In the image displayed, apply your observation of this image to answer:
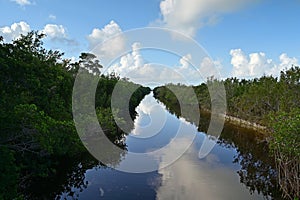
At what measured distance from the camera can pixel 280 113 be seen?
43.6 ft

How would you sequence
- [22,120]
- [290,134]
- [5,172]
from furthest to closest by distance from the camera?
[290,134] → [22,120] → [5,172]

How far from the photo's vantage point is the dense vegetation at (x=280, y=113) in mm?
12089

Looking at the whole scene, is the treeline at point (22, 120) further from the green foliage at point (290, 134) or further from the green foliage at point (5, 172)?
the green foliage at point (290, 134)

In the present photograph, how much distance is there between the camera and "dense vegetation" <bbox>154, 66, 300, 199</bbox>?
1209 cm

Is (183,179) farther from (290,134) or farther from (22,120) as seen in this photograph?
(22,120)

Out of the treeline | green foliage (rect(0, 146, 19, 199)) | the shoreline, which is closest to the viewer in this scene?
green foliage (rect(0, 146, 19, 199))

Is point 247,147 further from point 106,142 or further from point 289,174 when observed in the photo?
point 106,142

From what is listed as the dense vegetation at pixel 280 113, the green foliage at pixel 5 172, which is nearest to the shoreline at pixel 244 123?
the dense vegetation at pixel 280 113

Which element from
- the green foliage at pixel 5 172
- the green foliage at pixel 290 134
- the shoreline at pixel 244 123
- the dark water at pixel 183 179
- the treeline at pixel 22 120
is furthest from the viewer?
the shoreline at pixel 244 123

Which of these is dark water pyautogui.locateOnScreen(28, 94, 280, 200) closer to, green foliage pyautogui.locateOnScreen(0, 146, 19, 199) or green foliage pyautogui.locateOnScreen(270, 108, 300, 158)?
green foliage pyautogui.locateOnScreen(270, 108, 300, 158)

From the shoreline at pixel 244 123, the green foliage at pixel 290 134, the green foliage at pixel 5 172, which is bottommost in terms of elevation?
the green foliage at pixel 5 172

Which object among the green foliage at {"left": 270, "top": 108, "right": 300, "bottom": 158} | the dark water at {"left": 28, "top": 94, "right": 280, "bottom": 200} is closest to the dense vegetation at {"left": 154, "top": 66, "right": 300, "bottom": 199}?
the green foliage at {"left": 270, "top": 108, "right": 300, "bottom": 158}

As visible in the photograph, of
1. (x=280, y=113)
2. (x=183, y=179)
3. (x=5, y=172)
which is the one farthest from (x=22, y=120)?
(x=280, y=113)

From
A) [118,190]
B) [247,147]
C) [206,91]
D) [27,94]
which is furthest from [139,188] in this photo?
[206,91]
